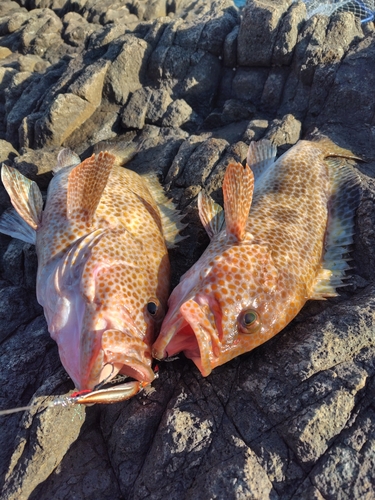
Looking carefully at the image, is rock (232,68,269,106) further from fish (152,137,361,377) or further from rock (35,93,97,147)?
rock (35,93,97,147)

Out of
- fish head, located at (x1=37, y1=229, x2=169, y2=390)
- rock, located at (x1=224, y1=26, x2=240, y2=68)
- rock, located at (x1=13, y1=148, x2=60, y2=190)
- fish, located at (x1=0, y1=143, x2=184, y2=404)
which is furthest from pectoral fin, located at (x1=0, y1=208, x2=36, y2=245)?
rock, located at (x1=224, y1=26, x2=240, y2=68)

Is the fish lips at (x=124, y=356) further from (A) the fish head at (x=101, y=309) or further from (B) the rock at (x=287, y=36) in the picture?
(B) the rock at (x=287, y=36)

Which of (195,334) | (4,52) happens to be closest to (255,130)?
(195,334)

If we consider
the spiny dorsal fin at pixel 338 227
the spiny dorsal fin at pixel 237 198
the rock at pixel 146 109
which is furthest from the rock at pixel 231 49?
the spiny dorsal fin at pixel 237 198

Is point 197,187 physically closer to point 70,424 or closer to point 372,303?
point 372,303

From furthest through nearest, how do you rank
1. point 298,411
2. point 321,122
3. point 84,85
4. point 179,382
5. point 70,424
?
point 84,85 → point 321,122 → point 179,382 → point 70,424 → point 298,411

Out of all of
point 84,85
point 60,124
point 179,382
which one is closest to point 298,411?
point 179,382

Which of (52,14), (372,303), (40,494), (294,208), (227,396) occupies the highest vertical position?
(52,14)

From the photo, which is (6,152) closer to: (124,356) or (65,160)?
(65,160)
